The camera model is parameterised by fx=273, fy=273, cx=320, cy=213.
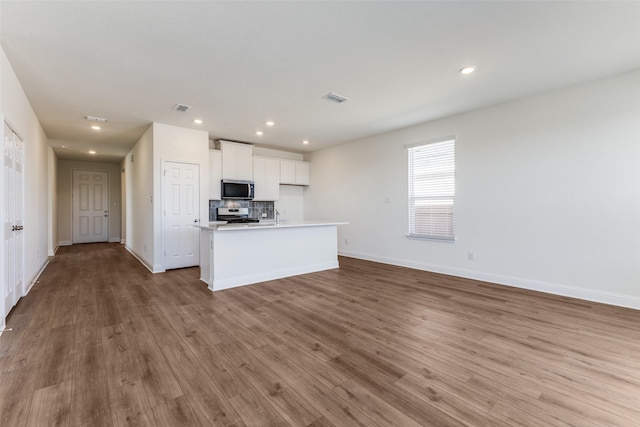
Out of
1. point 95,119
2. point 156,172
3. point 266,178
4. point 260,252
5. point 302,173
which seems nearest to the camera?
point 260,252

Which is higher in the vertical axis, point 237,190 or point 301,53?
point 301,53

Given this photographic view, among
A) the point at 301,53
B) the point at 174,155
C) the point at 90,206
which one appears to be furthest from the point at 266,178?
the point at 90,206

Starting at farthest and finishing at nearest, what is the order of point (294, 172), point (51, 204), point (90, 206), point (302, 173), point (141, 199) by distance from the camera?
point (90, 206)
point (302, 173)
point (294, 172)
point (51, 204)
point (141, 199)

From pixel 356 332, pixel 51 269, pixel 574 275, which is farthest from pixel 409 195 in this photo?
pixel 51 269

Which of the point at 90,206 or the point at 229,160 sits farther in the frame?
the point at 90,206

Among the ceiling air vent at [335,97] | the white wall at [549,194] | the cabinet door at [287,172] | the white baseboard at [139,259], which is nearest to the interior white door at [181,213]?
the white baseboard at [139,259]

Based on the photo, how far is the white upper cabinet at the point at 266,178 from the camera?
6797 millimetres

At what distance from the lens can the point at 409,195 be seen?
5309 millimetres

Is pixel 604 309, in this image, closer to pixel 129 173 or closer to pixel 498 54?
pixel 498 54

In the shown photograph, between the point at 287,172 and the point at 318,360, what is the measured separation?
5.79 m

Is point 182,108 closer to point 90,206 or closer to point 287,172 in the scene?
point 287,172

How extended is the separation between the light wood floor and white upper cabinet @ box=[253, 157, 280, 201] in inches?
140

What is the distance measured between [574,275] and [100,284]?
6725 millimetres

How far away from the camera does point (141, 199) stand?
19.3ft
